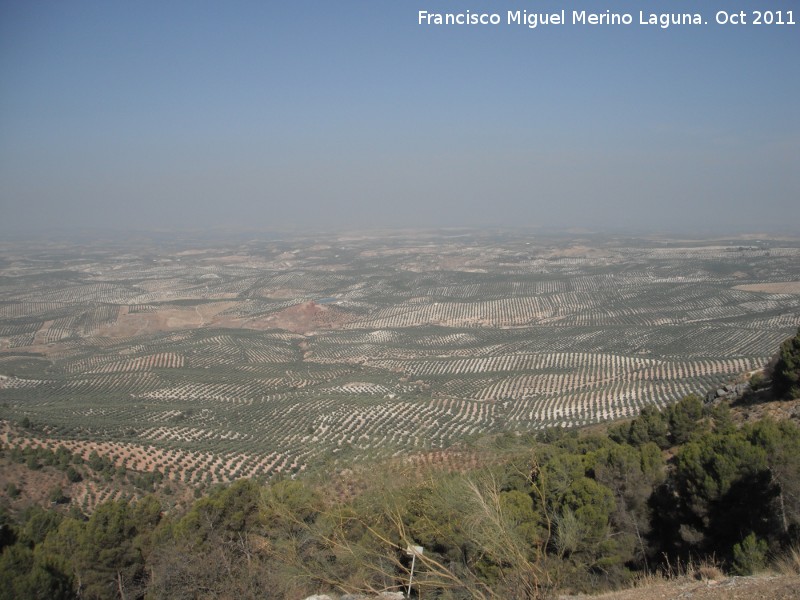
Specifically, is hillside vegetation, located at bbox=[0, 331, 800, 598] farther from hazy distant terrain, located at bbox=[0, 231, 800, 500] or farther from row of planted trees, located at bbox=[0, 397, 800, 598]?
hazy distant terrain, located at bbox=[0, 231, 800, 500]

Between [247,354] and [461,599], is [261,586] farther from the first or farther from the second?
[247,354]

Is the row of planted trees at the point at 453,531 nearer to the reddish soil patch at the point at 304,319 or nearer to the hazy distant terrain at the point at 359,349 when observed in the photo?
the hazy distant terrain at the point at 359,349

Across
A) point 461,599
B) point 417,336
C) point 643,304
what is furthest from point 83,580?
point 643,304

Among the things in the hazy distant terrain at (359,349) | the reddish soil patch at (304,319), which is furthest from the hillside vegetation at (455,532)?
the reddish soil patch at (304,319)

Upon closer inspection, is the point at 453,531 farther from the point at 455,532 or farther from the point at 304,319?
the point at 304,319

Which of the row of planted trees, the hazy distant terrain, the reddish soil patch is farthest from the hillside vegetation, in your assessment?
the reddish soil patch

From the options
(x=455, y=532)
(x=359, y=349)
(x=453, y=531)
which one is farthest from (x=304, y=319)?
(x=453, y=531)
